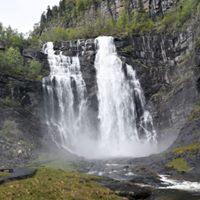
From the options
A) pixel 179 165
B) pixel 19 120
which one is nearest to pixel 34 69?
pixel 19 120

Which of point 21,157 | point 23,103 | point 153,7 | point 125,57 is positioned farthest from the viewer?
point 153,7

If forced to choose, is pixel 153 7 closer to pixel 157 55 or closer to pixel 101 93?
pixel 157 55

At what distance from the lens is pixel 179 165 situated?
50.3m

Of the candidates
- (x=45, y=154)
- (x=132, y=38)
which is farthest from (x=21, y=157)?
(x=132, y=38)

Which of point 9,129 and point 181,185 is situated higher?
point 9,129

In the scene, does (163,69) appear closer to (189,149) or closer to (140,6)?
(140,6)

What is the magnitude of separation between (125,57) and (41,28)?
7112cm

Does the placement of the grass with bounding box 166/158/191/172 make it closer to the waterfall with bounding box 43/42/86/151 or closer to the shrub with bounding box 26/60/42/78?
the waterfall with bounding box 43/42/86/151

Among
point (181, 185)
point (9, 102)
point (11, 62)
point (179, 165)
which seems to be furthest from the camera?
point (11, 62)

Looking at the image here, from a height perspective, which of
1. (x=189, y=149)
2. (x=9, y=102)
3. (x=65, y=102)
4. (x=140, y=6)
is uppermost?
(x=140, y=6)

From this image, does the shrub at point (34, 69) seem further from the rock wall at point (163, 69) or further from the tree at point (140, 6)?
the tree at point (140, 6)

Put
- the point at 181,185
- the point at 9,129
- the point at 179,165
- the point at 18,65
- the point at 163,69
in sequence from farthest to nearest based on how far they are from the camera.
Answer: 1. the point at 163,69
2. the point at 18,65
3. the point at 9,129
4. the point at 179,165
5. the point at 181,185

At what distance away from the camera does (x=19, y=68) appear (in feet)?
299

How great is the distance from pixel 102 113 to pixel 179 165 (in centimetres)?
3999
